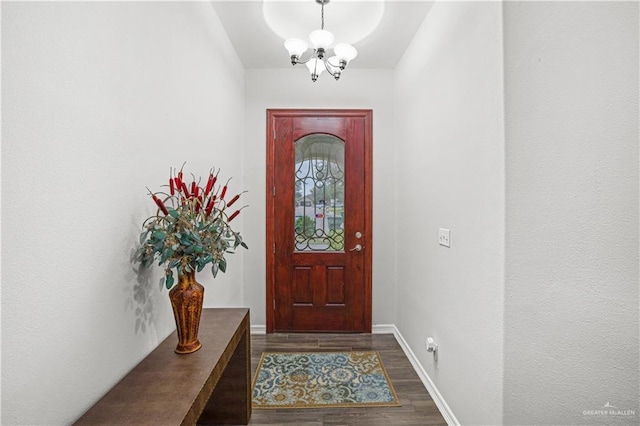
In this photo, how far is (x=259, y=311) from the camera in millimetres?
3285

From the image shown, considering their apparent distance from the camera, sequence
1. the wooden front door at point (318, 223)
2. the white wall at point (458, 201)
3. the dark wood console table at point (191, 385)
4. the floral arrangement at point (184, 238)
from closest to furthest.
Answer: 1. the dark wood console table at point (191, 385)
2. the floral arrangement at point (184, 238)
3. the white wall at point (458, 201)
4. the wooden front door at point (318, 223)

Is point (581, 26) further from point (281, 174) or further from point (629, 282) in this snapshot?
point (281, 174)

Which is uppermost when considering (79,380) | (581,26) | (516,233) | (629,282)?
(581,26)

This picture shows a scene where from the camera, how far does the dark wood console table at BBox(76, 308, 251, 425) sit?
38.3 inches

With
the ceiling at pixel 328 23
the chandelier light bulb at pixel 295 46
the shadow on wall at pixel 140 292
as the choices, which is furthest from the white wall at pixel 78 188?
the ceiling at pixel 328 23

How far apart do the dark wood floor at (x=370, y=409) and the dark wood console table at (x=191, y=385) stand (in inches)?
10.2

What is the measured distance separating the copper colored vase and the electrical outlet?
4.77 ft

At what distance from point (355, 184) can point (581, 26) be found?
7.07ft

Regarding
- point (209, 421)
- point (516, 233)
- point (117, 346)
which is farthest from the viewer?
point (209, 421)

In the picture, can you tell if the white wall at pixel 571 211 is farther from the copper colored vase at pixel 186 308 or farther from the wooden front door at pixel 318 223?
the wooden front door at pixel 318 223

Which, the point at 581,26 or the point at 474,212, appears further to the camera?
the point at 474,212

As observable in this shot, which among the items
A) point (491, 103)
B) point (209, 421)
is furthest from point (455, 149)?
point (209, 421)

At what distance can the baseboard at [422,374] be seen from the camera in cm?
192

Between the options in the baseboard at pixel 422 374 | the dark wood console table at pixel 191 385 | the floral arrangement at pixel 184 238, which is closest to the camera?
the dark wood console table at pixel 191 385
